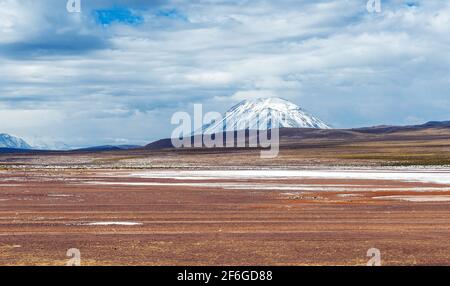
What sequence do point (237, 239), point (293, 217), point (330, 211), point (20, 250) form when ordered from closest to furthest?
point (20, 250)
point (237, 239)
point (293, 217)
point (330, 211)

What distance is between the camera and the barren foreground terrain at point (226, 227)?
20.7m

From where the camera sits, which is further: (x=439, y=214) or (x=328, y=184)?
(x=328, y=184)

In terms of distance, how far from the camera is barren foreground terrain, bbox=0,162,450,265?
68.1 feet

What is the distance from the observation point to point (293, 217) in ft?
105

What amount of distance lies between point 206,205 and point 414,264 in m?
20.3

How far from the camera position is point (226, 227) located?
28297 mm

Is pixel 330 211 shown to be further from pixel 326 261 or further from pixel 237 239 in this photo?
pixel 326 261

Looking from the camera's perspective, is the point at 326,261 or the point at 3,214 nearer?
the point at 326,261

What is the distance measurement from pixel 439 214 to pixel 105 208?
16371mm
